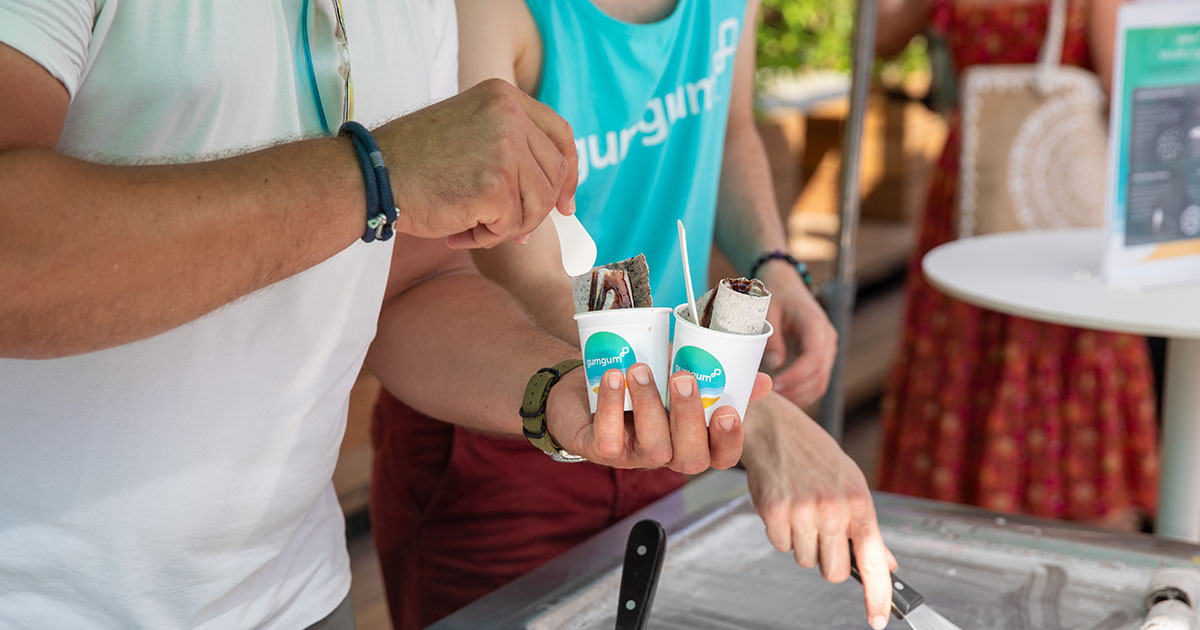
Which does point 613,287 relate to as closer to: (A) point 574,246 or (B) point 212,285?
(A) point 574,246

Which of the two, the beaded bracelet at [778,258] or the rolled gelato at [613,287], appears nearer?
the rolled gelato at [613,287]

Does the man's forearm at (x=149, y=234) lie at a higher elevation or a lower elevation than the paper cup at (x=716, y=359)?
higher

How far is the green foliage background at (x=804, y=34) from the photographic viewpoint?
4.68 m

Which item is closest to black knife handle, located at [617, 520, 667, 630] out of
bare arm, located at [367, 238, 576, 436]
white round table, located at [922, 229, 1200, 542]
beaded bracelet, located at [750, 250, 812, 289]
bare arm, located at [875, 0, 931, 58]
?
bare arm, located at [367, 238, 576, 436]

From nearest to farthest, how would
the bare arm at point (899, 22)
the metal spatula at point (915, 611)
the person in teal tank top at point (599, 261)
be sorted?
the metal spatula at point (915, 611), the person in teal tank top at point (599, 261), the bare arm at point (899, 22)

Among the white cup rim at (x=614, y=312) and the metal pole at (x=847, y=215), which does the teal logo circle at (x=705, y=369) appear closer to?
the white cup rim at (x=614, y=312)

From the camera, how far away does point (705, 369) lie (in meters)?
0.92

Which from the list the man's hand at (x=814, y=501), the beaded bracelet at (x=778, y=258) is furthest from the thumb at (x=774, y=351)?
the man's hand at (x=814, y=501)

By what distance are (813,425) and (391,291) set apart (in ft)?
1.55

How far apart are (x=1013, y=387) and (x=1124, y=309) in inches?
44.8

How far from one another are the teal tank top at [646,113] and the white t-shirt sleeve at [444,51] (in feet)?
0.69

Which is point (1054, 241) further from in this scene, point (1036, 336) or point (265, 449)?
point (265, 449)

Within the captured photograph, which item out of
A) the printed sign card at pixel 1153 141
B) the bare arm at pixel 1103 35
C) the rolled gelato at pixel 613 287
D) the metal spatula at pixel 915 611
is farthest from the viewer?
the bare arm at pixel 1103 35

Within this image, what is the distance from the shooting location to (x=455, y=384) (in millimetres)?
1216
